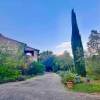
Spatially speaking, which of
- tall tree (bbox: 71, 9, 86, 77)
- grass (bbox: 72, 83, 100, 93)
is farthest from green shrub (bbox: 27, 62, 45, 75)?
grass (bbox: 72, 83, 100, 93)

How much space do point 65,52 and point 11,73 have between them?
32.6m

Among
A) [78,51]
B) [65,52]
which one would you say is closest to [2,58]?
[78,51]

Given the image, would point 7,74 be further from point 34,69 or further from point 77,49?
point 34,69

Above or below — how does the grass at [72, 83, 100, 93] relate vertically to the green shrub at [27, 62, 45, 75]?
below

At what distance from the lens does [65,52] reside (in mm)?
65625

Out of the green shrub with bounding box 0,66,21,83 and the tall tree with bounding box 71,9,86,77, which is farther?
the tall tree with bounding box 71,9,86,77

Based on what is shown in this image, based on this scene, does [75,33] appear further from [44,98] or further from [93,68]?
[44,98]

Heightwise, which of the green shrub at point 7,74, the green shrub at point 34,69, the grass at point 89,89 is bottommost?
the grass at point 89,89

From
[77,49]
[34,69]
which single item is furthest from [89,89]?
[34,69]

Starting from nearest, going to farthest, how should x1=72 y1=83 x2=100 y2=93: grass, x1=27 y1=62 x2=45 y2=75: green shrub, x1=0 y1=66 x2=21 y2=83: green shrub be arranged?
x1=72 y1=83 x2=100 y2=93: grass, x1=0 y1=66 x2=21 y2=83: green shrub, x1=27 y1=62 x2=45 y2=75: green shrub

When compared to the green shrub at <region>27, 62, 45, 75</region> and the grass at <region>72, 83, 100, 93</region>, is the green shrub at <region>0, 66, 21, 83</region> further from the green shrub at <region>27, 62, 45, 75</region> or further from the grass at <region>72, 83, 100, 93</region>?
the green shrub at <region>27, 62, 45, 75</region>

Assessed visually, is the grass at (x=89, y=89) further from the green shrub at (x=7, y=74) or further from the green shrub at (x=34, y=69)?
the green shrub at (x=34, y=69)

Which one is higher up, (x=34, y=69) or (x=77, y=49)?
(x=77, y=49)

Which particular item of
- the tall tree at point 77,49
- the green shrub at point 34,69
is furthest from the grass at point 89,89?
the green shrub at point 34,69
